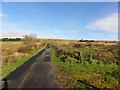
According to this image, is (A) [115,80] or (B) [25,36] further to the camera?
(B) [25,36]

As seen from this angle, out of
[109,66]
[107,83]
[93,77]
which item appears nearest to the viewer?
[107,83]

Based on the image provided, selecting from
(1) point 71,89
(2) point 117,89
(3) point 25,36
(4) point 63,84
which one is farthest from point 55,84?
(3) point 25,36

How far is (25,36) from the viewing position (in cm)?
8744

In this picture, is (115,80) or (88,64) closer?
(115,80)

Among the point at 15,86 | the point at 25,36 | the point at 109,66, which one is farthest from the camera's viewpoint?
the point at 25,36

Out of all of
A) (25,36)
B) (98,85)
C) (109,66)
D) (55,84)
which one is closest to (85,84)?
(98,85)

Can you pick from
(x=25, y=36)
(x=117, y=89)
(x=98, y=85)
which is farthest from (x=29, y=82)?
(x=25, y=36)

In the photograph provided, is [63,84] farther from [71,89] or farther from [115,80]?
[115,80]

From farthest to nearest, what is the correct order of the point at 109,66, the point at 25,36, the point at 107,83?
the point at 25,36 < the point at 109,66 < the point at 107,83

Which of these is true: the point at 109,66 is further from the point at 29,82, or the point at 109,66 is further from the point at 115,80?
the point at 29,82

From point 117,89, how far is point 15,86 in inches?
231

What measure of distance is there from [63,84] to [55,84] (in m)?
0.50

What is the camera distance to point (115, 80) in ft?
48.5

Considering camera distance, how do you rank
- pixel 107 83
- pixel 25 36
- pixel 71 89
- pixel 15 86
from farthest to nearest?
pixel 25 36 → pixel 107 83 → pixel 15 86 → pixel 71 89
